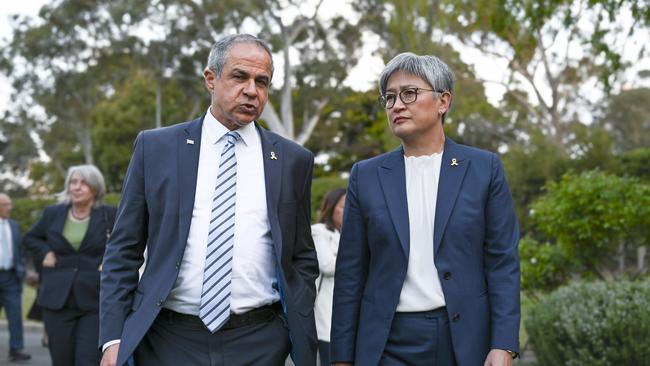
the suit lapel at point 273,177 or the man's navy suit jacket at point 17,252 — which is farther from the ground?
the suit lapel at point 273,177

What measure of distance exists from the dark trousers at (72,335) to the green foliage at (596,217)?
5324 millimetres

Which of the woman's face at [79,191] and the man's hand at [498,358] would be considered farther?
the woman's face at [79,191]

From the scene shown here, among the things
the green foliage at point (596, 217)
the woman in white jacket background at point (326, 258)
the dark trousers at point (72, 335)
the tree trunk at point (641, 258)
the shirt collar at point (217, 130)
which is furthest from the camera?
the tree trunk at point (641, 258)

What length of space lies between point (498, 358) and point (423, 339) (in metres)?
0.31

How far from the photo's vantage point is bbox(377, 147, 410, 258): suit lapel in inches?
149

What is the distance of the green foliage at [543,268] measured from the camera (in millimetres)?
10422

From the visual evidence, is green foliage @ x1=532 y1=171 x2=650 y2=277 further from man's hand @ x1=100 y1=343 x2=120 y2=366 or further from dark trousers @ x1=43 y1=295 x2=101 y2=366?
Result: man's hand @ x1=100 y1=343 x2=120 y2=366

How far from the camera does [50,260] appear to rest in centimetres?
755

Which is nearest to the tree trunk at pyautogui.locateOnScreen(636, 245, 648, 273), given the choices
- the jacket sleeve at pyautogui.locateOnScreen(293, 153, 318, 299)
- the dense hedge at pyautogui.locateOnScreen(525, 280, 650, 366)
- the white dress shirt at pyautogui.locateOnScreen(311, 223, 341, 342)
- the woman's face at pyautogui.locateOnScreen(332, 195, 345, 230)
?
the dense hedge at pyautogui.locateOnScreen(525, 280, 650, 366)

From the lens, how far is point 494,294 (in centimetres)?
368

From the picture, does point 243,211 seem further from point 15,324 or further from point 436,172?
point 15,324

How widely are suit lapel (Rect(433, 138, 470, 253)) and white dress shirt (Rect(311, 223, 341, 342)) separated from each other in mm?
3367

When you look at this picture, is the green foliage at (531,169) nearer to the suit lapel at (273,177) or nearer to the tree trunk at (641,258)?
the tree trunk at (641,258)

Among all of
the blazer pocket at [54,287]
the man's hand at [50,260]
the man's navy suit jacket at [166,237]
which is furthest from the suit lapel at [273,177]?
the man's hand at [50,260]
